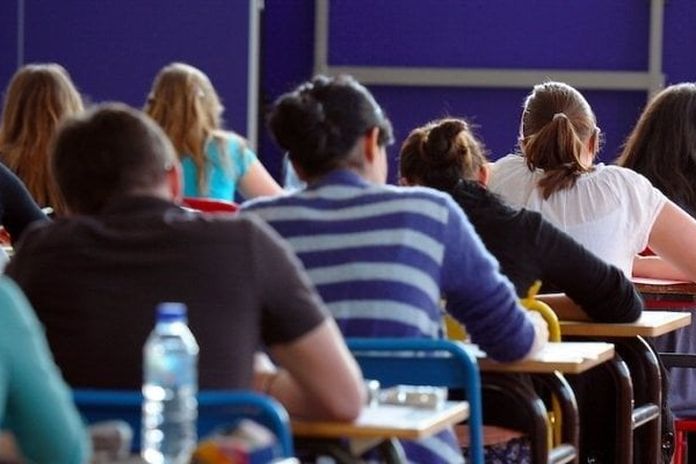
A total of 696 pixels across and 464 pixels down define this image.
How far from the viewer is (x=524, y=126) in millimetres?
5281

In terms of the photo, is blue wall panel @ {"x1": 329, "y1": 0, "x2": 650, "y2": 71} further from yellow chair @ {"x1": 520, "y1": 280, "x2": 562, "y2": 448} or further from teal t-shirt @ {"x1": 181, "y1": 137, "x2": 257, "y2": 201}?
yellow chair @ {"x1": 520, "y1": 280, "x2": 562, "y2": 448}

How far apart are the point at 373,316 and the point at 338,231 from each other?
6.8 inches

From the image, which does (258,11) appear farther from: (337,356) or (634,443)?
(337,356)

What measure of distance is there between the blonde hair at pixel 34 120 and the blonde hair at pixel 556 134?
177 centimetres

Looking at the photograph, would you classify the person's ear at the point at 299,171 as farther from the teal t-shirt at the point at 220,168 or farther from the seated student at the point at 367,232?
the teal t-shirt at the point at 220,168

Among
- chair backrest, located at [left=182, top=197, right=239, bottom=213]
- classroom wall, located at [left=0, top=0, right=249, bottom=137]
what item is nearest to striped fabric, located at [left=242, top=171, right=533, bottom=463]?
chair backrest, located at [left=182, top=197, right=239, bottom=213]

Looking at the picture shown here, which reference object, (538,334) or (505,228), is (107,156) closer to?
(538,334)

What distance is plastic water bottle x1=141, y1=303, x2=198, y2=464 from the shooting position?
7.66 ft

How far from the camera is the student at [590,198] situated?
16.4 ft

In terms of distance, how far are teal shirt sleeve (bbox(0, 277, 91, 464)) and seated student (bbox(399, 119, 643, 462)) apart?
6.97 feet

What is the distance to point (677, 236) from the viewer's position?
16.6 ft

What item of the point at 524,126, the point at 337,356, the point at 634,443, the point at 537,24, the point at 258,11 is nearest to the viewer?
the point at 337,356

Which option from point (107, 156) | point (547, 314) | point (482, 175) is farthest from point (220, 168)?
point (107, 156)

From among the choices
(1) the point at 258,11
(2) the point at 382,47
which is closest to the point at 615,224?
(1) the point at 258,11
